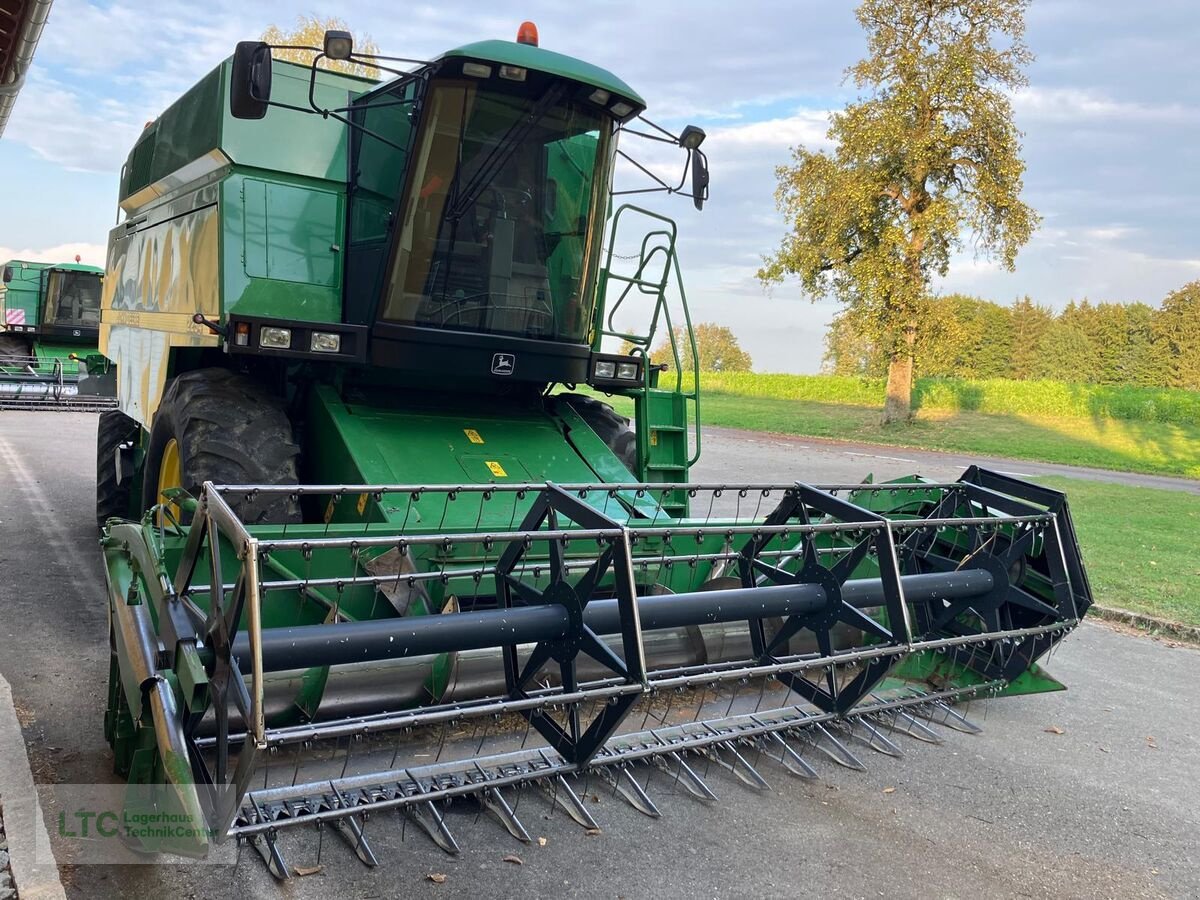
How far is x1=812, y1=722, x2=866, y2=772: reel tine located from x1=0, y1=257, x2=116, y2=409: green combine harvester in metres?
18.3

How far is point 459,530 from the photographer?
3.83 meters

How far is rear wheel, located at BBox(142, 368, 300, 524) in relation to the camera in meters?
4.21

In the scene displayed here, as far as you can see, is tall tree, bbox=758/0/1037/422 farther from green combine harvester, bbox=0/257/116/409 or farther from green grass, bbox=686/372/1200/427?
green combine harvester, bbox=0/257/116/409

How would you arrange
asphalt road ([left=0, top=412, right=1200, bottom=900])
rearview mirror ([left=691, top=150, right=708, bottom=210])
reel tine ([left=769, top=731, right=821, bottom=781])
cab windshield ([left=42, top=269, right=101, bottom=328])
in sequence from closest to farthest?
asphalt road ([left=0, top=412, right=1200, bottom=900]) < reel tine ([left=769, top=731, right=821, bottom=781]) < rearview mirror ([left=691, top=150, right=708, bottom=210]) < cab windshield ([left=42, top=269, right=101, bottom=328])

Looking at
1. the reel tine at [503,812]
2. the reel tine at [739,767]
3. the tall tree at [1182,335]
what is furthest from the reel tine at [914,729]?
the tall tree at [1182,335]

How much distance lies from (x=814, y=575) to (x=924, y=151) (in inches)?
890

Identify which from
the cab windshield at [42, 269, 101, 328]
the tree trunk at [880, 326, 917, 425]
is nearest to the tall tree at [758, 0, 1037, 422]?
the tree trunk at [880, 326, 917, 425]

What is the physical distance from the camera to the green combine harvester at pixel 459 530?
2.93 metres

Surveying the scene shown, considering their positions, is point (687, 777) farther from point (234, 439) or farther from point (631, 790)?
point (234, 439)

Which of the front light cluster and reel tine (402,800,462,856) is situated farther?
the front light cluster

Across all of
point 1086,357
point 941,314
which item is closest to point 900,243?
point 941,314

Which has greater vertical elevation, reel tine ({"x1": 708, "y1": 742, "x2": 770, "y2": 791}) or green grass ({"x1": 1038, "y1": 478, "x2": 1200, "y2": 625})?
green grass ({"x1": 1038, "y1": 478, "x2": 1200, "y2": 625})

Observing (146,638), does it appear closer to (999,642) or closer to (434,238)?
(434,238)

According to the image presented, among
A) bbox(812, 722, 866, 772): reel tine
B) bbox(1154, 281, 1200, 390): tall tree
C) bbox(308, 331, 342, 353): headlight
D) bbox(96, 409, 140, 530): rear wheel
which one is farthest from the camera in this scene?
bbox(1154, 281, 1200, 390): tall tree
